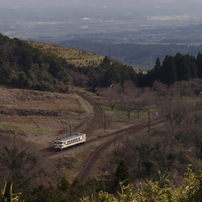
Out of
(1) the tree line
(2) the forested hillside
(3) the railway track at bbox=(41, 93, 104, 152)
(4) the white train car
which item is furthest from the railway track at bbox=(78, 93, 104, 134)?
(1) the tree line

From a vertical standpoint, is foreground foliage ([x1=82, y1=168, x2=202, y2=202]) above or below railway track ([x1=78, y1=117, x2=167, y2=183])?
above

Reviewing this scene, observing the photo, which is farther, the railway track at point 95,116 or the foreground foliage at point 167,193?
the railway track at point 95,116

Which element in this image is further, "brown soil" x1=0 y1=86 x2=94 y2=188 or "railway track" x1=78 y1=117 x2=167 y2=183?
"railway track" x1=78 y1=117 x2=167 y2=183

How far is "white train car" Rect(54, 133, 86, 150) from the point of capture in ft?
104

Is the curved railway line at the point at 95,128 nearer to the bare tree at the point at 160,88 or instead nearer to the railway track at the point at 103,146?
the railway track at the point at 103,146

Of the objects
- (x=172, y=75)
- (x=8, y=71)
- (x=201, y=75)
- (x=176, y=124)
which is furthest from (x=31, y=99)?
(x=201, y=75)

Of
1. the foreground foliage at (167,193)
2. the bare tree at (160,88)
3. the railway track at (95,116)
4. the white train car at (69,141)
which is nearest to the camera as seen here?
the foreground foliage at (167,193)

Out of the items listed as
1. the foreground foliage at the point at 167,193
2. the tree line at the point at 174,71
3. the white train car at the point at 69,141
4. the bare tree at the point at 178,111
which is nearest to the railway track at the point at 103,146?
the white train car at the point at 69,141

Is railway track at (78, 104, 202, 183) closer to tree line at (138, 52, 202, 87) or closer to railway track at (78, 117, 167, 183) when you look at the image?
railway track at (78, 117, 167, 183)

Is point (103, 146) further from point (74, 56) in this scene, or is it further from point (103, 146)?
point (74, 56)

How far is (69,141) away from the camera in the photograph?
32.7 meters

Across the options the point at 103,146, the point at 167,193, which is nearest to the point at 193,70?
the point at 103,146

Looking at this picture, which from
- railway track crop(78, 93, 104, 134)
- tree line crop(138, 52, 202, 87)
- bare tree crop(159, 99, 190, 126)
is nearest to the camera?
bare tree crop(159, 99, 190, 126)

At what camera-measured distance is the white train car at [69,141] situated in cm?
3175
